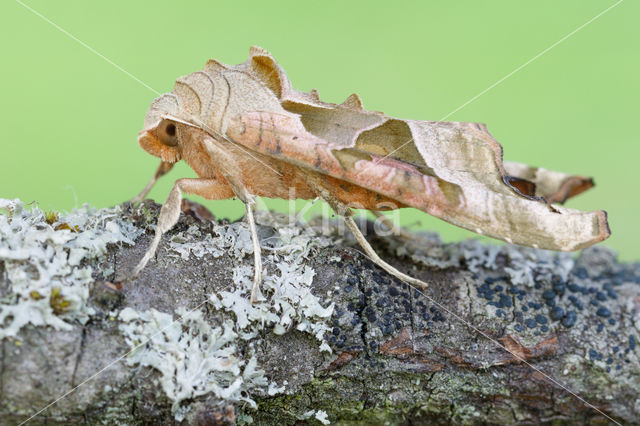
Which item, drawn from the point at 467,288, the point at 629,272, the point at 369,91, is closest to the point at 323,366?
the point at 467,288

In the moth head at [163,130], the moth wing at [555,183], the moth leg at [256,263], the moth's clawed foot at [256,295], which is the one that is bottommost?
the moth's clawed foot at [256,295]

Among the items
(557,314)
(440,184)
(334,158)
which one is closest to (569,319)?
(557,314)

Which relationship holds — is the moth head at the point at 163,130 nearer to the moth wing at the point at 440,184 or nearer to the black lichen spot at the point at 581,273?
the moth wing at the point at 440,184

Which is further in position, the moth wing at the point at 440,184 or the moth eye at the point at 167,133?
the moth eye at the point at 167,133

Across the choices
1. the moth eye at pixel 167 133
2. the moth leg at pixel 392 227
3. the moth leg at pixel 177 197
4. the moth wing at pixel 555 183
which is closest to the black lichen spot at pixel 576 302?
the moth wing at pixel 555 183

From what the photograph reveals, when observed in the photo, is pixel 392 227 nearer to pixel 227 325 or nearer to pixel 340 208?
pixel 340 208

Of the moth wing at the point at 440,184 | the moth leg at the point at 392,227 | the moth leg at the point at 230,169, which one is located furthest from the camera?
the moth leg at the point at 392,227

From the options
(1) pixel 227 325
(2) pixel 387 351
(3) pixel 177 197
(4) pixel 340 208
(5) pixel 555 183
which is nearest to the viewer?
(1) pixel 227 325
